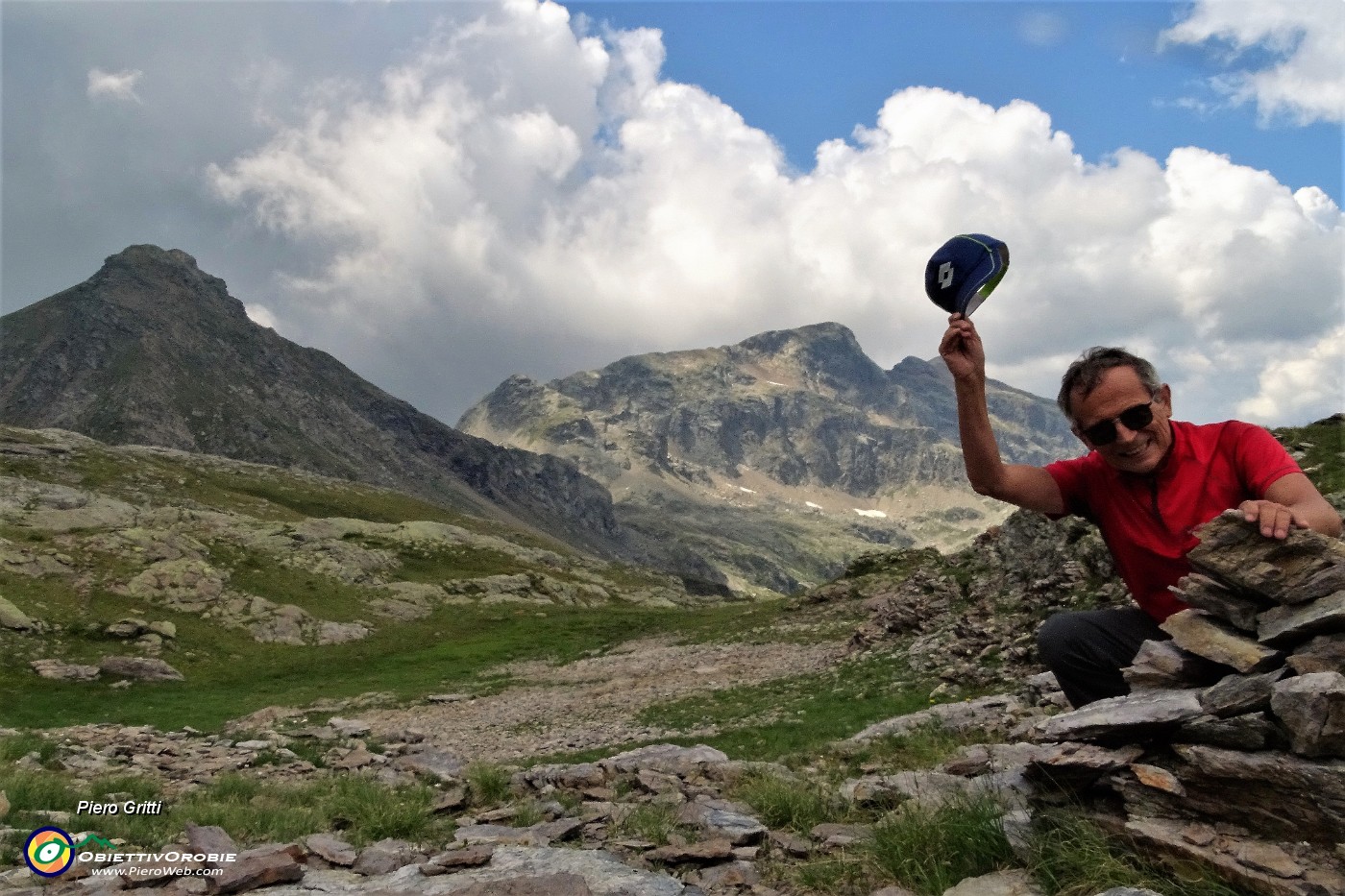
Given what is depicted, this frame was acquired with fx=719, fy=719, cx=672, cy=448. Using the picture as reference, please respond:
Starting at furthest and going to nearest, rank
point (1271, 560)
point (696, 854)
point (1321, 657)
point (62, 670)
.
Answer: point (62, 670), point (696, 854), point (1271, 560), point (1321, 657)

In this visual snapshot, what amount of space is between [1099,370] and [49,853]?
10989 mm

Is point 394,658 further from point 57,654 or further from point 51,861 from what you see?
point 51,861

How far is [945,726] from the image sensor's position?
47.6 ft

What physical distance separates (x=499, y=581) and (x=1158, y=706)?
304 ft

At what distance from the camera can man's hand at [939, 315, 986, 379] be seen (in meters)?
5.66

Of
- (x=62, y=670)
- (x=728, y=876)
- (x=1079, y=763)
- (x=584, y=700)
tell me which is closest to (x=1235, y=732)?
(x=1079, y=763)

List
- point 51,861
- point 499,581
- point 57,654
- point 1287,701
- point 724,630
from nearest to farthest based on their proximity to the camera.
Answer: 1. point 1287,701
2. point 51,861
3. point 57,654
4. point 724,630
5. point 499,581

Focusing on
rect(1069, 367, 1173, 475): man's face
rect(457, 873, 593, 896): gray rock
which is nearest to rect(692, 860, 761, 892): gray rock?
rect(457, 873, 593, 896): gray rock

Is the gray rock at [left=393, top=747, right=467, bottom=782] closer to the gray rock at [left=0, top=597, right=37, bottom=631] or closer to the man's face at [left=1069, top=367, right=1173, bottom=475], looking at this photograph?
the man's face at [left=1069, top=367, right=1173, bottom=475]

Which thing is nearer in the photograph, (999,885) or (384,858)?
(999,885)

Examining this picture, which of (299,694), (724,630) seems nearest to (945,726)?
(299,694)

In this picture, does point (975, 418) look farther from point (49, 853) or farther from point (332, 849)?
point (49, 853)

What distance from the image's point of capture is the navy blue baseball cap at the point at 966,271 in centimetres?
582

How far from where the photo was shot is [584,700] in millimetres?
30266
